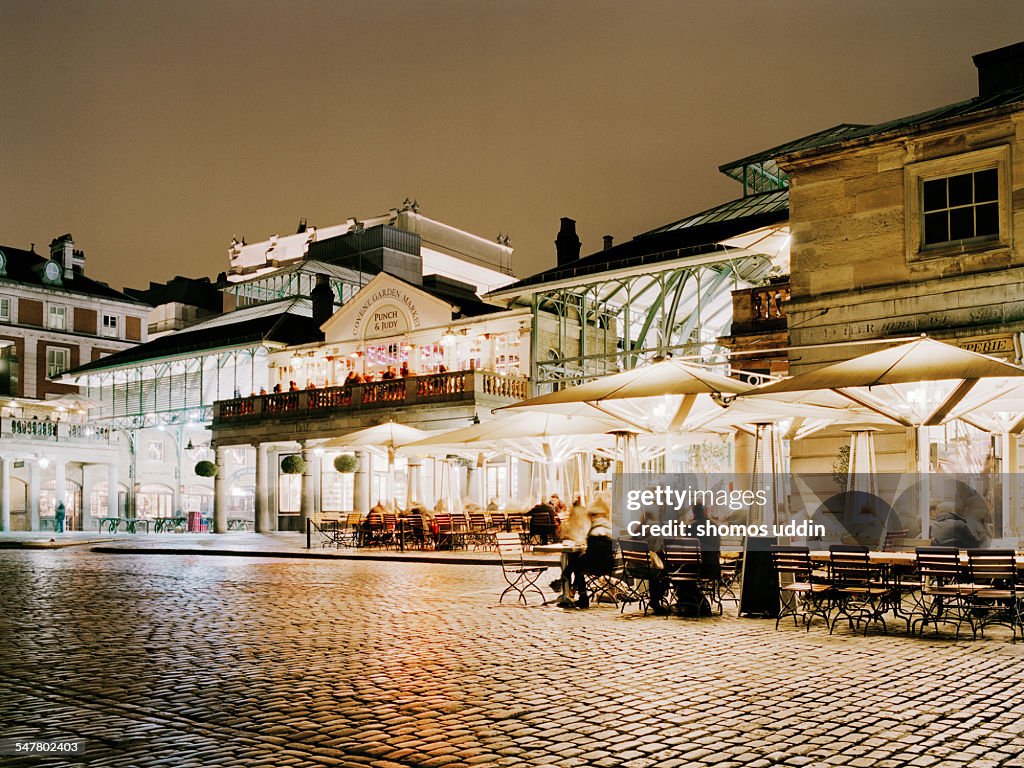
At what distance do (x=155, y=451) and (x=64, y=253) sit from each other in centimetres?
2413

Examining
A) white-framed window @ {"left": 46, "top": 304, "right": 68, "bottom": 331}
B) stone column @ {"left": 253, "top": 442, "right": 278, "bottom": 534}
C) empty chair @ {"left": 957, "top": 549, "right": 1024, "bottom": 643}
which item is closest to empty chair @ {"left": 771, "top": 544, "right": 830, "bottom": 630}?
empty chair @ {"left": 957, "top": 549, "right": 1024, "bottom": 643}

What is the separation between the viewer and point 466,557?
80.7 feet

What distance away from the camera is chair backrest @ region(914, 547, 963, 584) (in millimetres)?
11771

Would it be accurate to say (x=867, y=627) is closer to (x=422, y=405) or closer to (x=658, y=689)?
(x=658, y=689)

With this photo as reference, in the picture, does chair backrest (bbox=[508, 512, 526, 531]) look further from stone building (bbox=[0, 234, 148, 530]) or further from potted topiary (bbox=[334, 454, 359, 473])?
stone building (bbox=[0, 234, 148, 530])

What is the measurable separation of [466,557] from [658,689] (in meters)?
A: 16.4

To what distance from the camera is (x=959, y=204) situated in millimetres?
18906

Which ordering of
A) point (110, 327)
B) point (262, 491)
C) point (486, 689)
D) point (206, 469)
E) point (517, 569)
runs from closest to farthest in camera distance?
point (486, 689)
point (517, 569)
point (262, 491)
point (206, 469)
point (110, 327)

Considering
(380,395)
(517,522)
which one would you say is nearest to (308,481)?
(380,395)

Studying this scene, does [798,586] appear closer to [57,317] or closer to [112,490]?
[112,490]

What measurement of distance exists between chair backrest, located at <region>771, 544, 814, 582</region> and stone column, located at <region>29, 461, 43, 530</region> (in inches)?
1788

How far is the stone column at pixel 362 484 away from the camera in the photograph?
36.2 meters

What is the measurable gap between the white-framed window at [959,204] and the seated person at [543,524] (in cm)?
989

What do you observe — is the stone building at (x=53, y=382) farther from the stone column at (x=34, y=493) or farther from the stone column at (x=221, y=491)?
the stone column at (x=221, y=491)
